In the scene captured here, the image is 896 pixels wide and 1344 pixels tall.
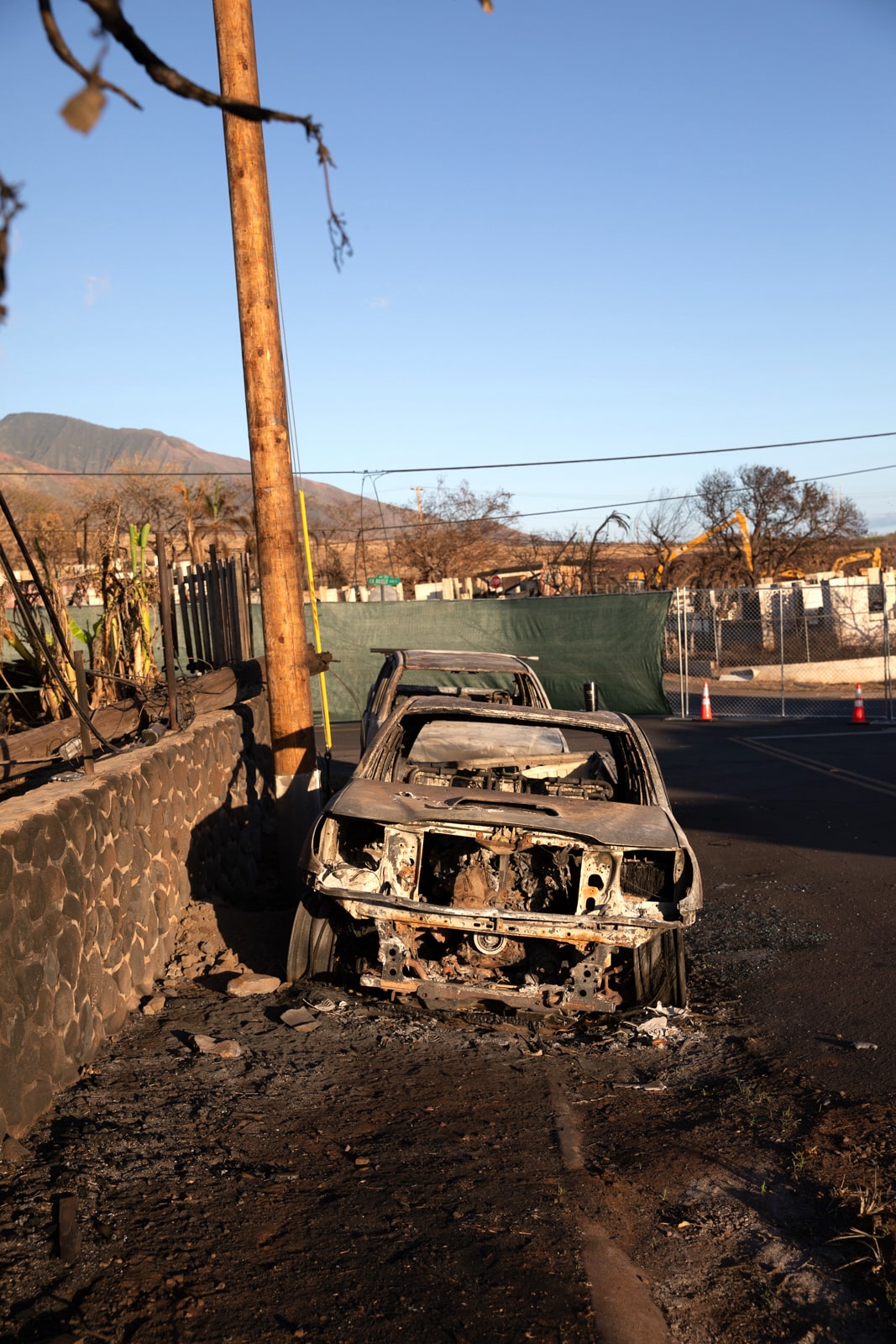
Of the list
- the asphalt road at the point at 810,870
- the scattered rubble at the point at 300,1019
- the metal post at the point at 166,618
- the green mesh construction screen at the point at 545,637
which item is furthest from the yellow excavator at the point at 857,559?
the scattered rubble at the point at 300,1019

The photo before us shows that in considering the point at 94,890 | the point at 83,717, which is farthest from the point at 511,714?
the point at 94,890

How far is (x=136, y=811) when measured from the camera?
603cm

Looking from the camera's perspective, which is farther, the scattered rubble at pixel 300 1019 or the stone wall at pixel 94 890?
the scattered rubble at pixel 300 1019

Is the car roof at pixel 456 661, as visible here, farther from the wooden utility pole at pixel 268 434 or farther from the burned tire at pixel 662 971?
the burned tire at pixel 662 971

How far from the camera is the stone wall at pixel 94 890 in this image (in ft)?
13.6

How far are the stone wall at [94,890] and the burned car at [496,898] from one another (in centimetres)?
93

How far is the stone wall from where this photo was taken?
4141 mm

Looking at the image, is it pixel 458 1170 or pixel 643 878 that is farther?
pixel 643 878

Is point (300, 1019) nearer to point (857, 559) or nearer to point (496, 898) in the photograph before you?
point (496, 898)

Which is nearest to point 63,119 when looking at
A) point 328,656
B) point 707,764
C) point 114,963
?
point 114,963

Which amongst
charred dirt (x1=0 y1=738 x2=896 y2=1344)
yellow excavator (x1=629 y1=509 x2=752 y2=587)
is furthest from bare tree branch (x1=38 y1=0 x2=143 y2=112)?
yellow excavator (x1=629 y1=509 x2=752 y2=587)

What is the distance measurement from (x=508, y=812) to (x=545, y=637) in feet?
53.8

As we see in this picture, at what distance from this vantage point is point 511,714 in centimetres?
673

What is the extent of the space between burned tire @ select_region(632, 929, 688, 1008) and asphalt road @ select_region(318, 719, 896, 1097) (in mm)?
475
